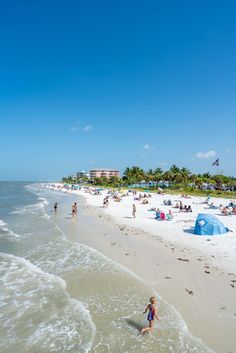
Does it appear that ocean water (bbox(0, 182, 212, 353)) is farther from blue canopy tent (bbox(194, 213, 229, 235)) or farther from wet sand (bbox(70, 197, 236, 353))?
blue canopy tent (bbox(194, 213, 229, 235))

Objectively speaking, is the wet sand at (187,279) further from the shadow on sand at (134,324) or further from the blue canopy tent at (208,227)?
the blue canopy tent at (208,227)

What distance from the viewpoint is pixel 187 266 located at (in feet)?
41.7

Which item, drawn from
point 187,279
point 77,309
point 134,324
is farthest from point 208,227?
point 77,309

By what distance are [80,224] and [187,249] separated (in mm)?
12745

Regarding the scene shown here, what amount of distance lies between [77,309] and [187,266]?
20.2ft

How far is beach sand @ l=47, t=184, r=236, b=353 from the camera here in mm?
7891

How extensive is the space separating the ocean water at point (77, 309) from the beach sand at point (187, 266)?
1.81ft

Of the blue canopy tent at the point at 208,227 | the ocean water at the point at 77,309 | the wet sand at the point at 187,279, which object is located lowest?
the ocean water at the point at 77,309

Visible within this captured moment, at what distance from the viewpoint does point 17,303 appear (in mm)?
9492

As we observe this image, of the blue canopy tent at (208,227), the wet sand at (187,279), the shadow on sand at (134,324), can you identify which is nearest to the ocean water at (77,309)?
the shadow on sand at (134,324)

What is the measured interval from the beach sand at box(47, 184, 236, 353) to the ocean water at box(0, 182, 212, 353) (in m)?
0.55

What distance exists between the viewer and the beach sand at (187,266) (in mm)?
7891

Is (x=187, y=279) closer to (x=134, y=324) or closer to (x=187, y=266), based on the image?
(x=187, y=266)

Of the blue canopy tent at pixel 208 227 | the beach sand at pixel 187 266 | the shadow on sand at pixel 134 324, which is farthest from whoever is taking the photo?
the blue canopy tent at pixel 208 227
